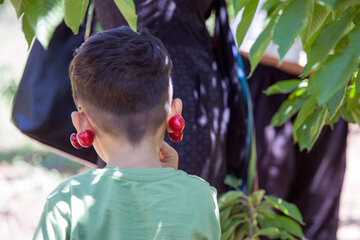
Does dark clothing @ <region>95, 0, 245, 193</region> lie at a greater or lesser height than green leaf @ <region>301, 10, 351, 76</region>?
lesser

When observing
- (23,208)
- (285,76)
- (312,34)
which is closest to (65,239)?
(312,34)

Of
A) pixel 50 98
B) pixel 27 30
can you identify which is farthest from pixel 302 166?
pixel 27 30

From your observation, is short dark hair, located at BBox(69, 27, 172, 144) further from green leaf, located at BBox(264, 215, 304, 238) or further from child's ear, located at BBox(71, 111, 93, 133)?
green leaf, located at BBox(264, 215, 304, 238)

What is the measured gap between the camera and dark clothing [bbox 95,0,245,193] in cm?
185

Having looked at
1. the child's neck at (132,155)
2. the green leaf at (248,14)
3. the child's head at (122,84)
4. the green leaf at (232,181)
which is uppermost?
the green leaf at (248,14)

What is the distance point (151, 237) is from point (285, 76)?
1.39 metres

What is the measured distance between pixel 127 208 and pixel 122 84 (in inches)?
9.5

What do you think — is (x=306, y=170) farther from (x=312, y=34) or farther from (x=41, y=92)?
(x=312, y=34)

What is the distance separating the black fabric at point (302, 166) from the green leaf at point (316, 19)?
1335mm

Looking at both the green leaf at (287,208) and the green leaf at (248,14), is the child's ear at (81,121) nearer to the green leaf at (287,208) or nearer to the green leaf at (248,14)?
the green leaf at (248,14)

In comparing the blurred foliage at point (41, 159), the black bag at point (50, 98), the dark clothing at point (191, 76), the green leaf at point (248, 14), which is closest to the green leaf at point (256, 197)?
the dark clothing at point (191, 76)

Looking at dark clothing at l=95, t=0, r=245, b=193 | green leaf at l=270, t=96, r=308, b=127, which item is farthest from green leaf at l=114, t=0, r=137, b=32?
green leaf at l=270, t=96, r=308, b=127

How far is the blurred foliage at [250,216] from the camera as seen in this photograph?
6.45 ft

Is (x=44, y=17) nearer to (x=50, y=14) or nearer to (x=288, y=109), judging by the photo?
(x=50, y=14)
